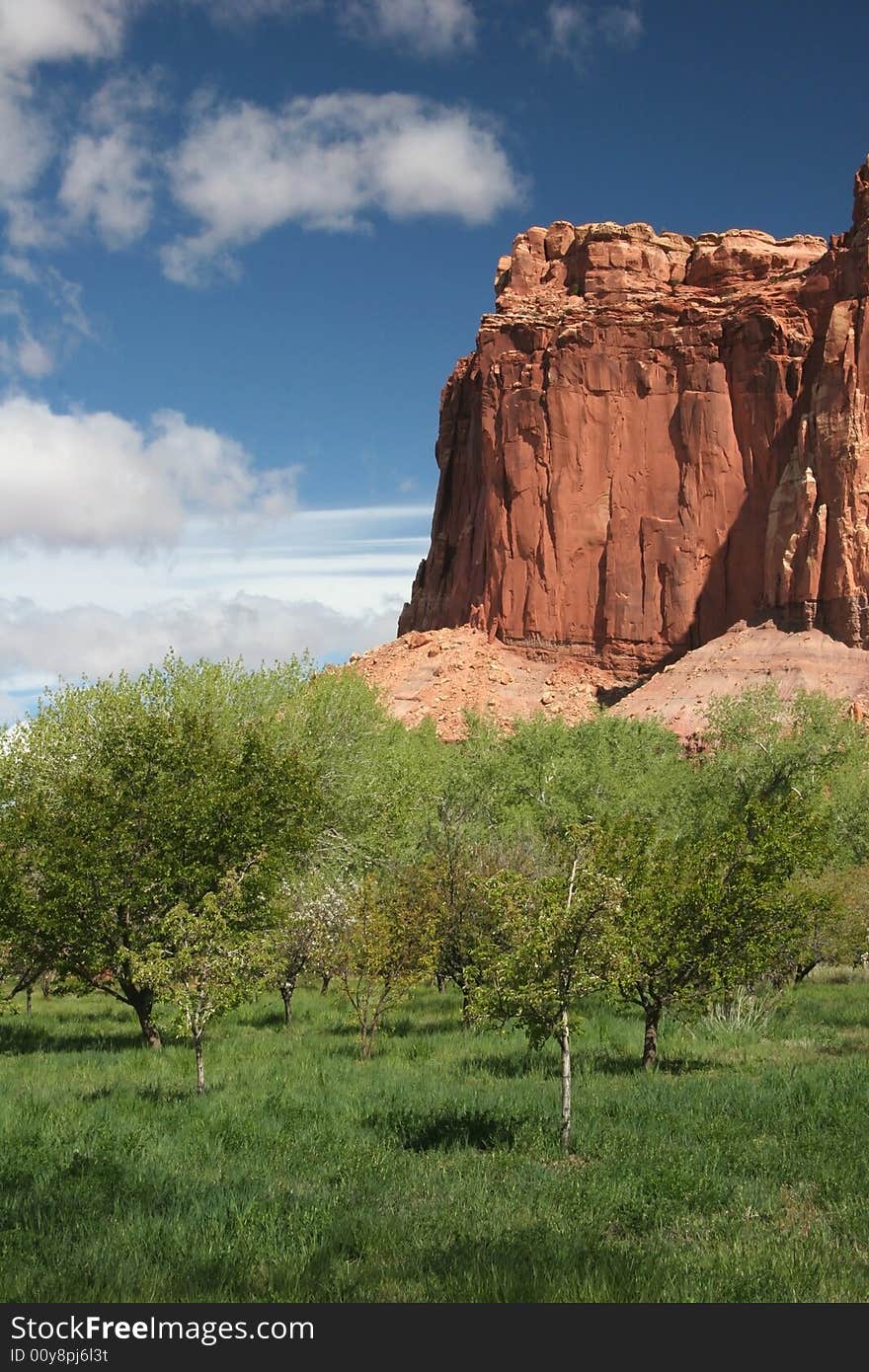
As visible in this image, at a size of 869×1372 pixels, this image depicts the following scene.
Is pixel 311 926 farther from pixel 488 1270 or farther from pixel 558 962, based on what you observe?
pixel 488 1270

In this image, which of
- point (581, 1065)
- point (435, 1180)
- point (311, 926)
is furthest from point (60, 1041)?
point (435, 1180)

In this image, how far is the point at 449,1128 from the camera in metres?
12.0

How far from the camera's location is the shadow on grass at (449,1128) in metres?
11.5

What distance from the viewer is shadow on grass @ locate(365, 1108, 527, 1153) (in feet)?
37.8

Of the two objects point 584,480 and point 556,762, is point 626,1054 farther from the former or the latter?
point 584,480

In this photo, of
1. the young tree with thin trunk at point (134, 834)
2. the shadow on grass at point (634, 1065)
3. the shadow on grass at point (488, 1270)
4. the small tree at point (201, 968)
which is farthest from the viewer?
the young tree with thin trunk at point (134, 834)

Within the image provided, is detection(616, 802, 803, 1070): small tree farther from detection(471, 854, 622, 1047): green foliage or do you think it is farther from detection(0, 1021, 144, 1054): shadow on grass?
detection(0, 1021, 144, 1054): shadow on grass

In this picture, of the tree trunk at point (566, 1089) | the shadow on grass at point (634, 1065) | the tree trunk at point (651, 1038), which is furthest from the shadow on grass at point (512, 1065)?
the tree trunk at point (566, 1089)

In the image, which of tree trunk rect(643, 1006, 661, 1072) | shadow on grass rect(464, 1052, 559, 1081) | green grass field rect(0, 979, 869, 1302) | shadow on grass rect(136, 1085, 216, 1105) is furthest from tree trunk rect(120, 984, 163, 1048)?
tree trunk rect(643, 1006, 661, 1072)

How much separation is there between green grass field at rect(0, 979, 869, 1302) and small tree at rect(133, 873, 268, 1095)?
107 cm

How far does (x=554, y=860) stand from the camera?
27391 mm

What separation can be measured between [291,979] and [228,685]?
10.3 meters

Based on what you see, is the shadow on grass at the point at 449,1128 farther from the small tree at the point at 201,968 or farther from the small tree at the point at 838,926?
the small tree at the point at 838,926

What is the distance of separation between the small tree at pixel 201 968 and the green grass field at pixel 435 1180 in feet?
3.50
